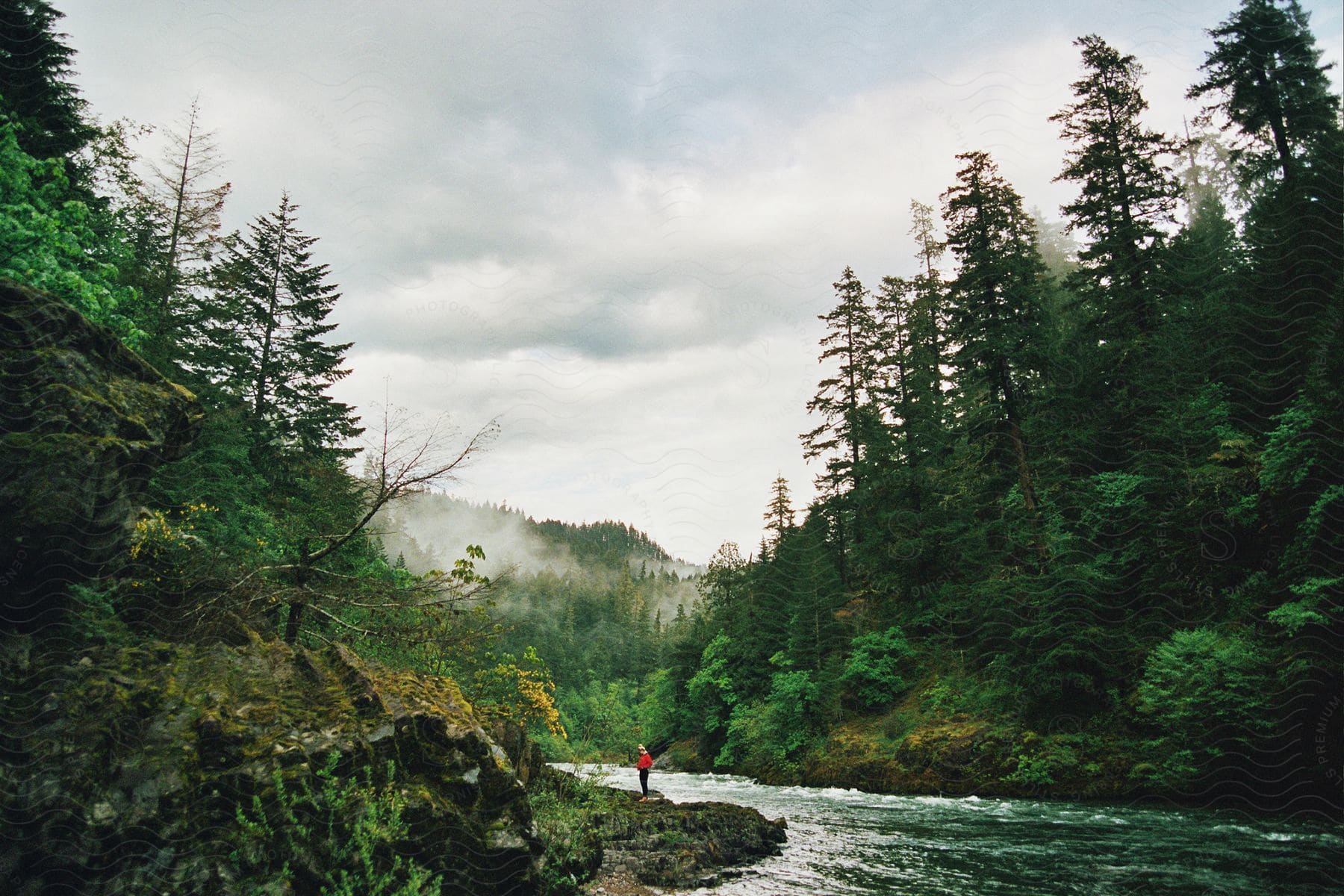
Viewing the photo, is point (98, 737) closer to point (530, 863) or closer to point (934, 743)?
point (530, 863)

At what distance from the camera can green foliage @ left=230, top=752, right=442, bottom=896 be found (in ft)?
19.0

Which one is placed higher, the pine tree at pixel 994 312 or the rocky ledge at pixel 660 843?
the pine tree at pixel 994 312

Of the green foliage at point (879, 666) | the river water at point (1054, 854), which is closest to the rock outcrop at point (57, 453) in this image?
the river water at point (1054, 854)

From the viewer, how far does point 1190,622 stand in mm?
17391

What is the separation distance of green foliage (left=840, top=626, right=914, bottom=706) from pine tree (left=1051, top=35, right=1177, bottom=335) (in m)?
17.1

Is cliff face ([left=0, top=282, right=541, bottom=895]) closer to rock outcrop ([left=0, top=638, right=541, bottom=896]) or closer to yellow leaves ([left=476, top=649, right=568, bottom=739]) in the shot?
rock outcrop ([left=0, top=638, right=541, bottom=896])

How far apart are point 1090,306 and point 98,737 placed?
35.0 meters

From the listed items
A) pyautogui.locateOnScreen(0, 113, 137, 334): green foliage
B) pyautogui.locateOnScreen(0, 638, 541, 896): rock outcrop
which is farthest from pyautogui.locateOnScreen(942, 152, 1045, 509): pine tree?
pyautogui.locateOnScreen(0, 113, 137, 334): green foliage

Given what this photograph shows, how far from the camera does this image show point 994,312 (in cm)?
2612

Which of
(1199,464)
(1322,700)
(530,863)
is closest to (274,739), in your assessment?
(530,863)

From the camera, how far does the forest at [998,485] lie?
10766 millimetres

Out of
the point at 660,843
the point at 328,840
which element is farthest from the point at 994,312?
the point at 328,840

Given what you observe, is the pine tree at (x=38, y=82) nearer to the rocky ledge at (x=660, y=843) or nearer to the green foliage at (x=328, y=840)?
the green foliage at (x=328, y=840)

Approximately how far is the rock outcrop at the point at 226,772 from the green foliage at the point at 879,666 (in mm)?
26325
